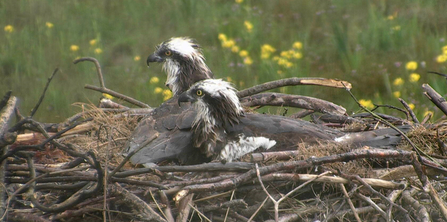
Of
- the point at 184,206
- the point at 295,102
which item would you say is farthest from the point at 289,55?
the point at 184,206

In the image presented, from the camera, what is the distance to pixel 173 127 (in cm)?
444

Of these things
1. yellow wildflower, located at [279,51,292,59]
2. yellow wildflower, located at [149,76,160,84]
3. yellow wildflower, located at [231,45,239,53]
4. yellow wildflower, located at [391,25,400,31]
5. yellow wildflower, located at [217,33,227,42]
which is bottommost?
yellow wildflower, located at [279,51,292,59]

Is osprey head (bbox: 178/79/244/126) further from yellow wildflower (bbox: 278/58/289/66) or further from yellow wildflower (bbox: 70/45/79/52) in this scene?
yellow wildflower (bbox: 70/45/79/52)

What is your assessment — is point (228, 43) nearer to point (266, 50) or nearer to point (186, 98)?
point (266, 50)

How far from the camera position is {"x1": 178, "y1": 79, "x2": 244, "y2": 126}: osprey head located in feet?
14.3

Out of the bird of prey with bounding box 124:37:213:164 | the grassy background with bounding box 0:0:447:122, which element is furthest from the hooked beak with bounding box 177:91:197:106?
the grassy background with bounding box 0:0:447:122

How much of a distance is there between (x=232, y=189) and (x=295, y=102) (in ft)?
5.57

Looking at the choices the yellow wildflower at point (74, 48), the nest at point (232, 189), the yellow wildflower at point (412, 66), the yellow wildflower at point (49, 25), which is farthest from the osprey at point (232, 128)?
the yellow wildflower at point (49, 25)

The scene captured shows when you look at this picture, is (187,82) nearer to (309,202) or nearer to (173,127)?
(173,127)

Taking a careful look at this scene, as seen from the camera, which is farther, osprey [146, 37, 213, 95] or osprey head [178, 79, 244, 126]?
osprey [146, 37, 213, 95]

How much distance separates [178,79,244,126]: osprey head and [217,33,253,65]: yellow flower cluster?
280 cm

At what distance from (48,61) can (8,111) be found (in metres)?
3.91

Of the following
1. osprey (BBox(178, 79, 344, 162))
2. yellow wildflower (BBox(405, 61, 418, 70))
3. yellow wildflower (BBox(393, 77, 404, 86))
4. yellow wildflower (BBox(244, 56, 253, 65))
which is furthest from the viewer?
yellow wildflower (BBox(244, 56, 253, 65))

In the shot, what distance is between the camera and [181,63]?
5426mm
